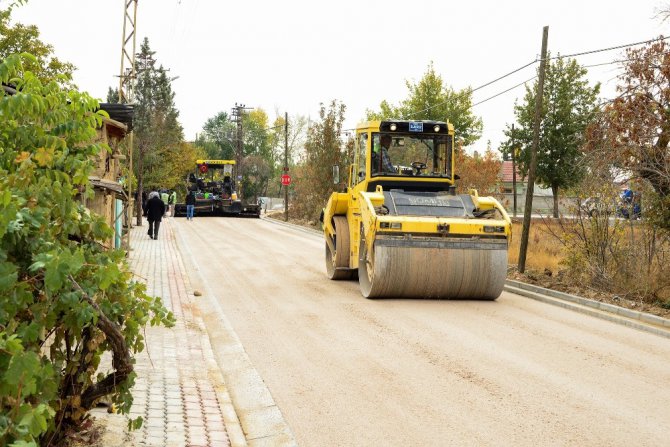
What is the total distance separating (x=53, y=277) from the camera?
3971mm

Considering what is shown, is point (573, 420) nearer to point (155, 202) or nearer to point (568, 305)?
point (568, 305)

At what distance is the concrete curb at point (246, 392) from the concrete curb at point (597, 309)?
594cm

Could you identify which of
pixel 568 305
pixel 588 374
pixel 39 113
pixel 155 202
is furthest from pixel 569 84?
pixel 39 113

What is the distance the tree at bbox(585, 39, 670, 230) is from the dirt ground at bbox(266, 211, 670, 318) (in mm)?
1528

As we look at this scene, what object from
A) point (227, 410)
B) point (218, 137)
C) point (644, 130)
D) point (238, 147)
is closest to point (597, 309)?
point (644, 130)

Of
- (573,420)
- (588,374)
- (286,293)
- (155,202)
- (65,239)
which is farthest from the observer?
(155,202)

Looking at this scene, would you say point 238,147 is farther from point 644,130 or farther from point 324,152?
point 644,130

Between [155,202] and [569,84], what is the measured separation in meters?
29.3

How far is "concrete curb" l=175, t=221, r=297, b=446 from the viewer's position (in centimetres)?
660

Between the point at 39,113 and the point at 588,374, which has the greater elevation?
the point at 39,113

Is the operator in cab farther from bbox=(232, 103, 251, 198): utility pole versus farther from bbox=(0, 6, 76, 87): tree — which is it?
bbox=(232, 103, 251, 198): utility pole

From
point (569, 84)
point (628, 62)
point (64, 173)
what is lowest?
point (64, 173)

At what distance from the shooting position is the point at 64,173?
191 inches

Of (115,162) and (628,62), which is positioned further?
(115,162)
